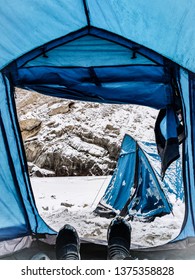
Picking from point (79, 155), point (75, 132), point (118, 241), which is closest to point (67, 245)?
point (118, 241)

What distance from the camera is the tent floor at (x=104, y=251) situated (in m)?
1.37

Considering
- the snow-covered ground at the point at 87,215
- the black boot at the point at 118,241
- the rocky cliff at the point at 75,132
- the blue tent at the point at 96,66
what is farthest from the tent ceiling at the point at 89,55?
the rocky cliff at the point at 75,132

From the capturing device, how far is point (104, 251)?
1.44 metres

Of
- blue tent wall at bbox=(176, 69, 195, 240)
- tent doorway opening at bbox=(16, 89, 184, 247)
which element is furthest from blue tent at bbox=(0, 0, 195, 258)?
tent doorway opening at bbox=(16, 89, 184, 247)

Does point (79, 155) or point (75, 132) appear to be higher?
point (75, 132)

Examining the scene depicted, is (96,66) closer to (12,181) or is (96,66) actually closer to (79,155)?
(12,181)

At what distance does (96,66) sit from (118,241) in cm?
74

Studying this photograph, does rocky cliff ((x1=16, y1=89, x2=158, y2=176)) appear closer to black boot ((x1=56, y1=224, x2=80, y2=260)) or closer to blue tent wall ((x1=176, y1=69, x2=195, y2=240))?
blue tent wall ((x1=176, y1=69, x2=195, y2=240))

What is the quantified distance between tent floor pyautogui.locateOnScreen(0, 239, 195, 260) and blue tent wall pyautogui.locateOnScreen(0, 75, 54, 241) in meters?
0.10

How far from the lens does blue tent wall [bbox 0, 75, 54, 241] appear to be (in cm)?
138

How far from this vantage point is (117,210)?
78.4 inches
